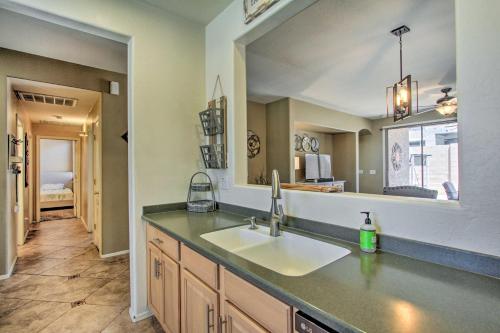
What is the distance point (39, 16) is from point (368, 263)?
238cm

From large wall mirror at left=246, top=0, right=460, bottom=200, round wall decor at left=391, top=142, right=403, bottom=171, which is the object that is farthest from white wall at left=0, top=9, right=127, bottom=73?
round wall decor at left=391, top=142, right=403, bottom=171

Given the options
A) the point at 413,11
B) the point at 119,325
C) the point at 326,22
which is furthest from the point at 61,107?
the point at 413,11

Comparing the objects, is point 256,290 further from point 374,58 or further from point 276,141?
point 276,141

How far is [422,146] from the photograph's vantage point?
629 centimetres

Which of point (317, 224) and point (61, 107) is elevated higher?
point (61, 107)

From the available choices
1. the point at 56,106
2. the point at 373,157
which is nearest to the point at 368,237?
the point at 56,106

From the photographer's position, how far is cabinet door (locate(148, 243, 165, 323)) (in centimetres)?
169

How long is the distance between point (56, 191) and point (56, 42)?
596 cm

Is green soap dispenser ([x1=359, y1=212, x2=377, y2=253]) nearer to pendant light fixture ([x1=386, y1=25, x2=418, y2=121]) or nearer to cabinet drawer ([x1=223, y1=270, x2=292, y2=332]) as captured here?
cabinet drawer ([x1=223, y1=270, x2=292, y2=332])

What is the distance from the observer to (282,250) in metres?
1.40

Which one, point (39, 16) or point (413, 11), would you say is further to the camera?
point (413, 11)

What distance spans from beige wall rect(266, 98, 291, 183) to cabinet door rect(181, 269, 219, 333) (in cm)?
361

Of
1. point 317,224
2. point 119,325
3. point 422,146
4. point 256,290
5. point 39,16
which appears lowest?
point 119,325

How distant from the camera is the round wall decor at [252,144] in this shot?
4.98 m
